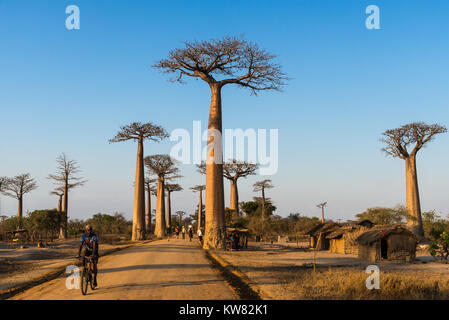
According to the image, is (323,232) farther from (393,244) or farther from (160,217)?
(160,217)

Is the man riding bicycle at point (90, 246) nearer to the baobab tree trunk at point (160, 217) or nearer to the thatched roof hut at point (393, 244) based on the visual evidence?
the thatched roof hut at point (393, 244)

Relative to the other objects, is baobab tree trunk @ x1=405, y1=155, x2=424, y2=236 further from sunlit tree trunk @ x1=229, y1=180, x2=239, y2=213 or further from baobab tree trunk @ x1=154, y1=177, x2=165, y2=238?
baobab tree trunk @ x1=154, y1=177, x2=165, y2=238

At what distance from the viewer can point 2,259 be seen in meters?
17.8

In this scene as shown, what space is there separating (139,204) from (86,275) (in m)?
28.1

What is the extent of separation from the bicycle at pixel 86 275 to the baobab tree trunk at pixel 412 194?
34.7m

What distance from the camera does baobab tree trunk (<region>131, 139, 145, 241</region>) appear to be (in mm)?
35562

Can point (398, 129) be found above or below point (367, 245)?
above

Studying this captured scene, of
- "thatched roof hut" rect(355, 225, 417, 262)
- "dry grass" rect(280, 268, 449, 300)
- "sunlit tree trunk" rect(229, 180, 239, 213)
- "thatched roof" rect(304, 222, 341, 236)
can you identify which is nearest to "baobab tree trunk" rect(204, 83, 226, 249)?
"thatched roof hut" rect(355, 225, 417, 262)

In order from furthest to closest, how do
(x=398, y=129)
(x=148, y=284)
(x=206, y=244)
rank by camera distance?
1. (x=398, y=129)
2. (x=206, y=244)
3. (x=148, y=284)

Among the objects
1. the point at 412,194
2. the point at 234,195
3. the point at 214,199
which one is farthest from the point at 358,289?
the point at 234,195

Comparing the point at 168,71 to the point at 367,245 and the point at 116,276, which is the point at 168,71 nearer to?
the point at 367,245

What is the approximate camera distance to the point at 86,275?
8.27 meters
